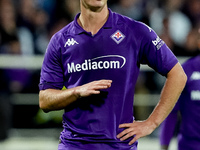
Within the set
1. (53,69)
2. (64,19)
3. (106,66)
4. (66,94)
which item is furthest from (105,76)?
→ (64,19)

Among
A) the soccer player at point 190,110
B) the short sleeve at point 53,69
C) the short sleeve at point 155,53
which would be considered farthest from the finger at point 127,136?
the soccer player at point 190,110

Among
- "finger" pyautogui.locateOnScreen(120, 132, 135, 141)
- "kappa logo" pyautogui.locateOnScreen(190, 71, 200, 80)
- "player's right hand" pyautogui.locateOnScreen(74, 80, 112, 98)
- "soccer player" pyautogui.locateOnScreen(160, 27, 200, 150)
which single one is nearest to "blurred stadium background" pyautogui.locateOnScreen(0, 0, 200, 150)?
"soccer player" pyautogui.locateOnScreen(160, 27, 200, 150)

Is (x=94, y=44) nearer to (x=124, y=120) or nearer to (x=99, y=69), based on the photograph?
(x=99, y=69)

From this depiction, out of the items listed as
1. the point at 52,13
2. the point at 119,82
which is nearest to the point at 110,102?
the point at 119,82

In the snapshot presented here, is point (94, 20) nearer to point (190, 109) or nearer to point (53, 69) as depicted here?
point (53, 69)

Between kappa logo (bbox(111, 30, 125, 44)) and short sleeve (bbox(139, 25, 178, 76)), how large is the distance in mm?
139

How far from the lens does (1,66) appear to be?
777cm

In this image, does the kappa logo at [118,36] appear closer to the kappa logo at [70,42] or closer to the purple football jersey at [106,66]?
the purple football jersey at [106,66]

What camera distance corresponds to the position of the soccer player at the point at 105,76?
341 cm

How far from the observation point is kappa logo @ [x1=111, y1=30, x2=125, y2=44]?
3.47 metres

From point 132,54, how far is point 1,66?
4623 mm

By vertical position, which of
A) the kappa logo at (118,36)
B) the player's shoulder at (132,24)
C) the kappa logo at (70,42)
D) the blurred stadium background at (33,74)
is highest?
the player's shoulder at (132,24)

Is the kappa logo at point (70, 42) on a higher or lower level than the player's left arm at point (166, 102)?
higher

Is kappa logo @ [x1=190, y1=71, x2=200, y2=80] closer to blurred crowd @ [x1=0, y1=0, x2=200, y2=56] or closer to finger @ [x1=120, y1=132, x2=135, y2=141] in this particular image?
finger @ [x1=120, y1=132, x2=135, y2=141]
